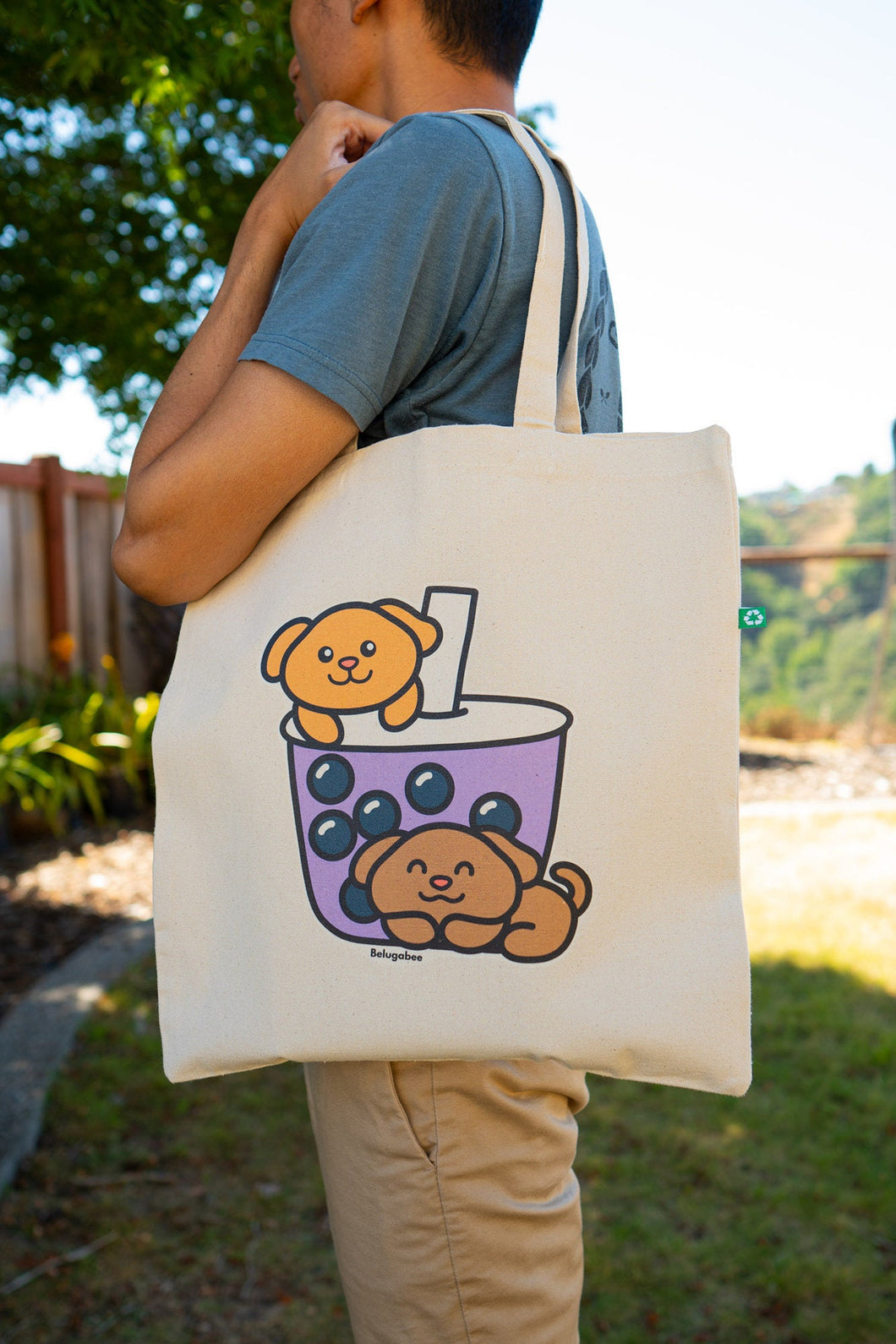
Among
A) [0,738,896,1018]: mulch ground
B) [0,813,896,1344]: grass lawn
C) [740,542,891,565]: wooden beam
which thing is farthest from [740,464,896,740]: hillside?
[0,813,896,1344]: grass lawn

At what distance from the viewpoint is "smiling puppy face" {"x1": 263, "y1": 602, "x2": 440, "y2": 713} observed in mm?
Answer: 1096

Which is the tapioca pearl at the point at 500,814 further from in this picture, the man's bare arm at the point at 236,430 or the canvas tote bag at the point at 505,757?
the man's bare arm at the point at 236,430

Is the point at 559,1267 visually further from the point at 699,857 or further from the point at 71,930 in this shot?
the point at 71,930

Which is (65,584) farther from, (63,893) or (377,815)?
(377,815)

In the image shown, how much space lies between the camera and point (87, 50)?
2.09 metres

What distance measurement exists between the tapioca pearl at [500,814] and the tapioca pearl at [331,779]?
139 millimetres

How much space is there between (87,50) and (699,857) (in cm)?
197

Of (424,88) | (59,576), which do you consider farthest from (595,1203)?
(59,576)

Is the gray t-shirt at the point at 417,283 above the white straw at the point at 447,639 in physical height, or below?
above

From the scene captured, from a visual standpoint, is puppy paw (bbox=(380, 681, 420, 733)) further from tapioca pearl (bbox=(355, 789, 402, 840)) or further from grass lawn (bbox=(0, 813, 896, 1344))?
grass lawn (bbox=(0, 813, 896, 1344))

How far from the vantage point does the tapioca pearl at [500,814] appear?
107 centimetres

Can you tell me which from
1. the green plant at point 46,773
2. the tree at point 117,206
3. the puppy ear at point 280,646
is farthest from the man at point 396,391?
the green plant at point 46,773

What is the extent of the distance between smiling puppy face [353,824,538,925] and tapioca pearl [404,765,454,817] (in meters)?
0.02

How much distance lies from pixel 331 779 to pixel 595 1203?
214 centimetres
